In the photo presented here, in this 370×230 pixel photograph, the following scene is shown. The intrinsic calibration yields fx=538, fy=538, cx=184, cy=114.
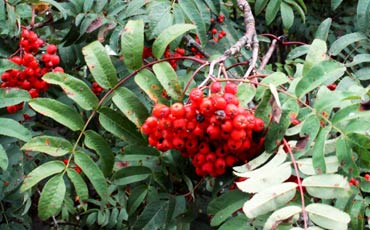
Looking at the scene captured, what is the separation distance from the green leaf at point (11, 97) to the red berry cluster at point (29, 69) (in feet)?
0.55

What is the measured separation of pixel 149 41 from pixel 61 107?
0.48 m

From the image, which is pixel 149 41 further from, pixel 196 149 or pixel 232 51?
pixel 196 149

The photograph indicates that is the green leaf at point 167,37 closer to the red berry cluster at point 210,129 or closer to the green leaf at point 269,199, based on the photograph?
the red berry cluster at point 210,129

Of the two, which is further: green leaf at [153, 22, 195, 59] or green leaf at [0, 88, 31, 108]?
green leaf at [0, 88, 31, 108]

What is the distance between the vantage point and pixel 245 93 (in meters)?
1.33

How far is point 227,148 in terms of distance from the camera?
127cm

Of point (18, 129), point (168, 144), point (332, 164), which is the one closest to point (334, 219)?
point (332, 164)

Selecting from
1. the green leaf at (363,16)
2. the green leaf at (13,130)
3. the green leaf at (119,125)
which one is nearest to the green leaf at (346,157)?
the green leaf at (119,125)

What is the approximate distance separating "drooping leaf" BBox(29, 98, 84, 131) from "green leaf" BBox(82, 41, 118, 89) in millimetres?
121

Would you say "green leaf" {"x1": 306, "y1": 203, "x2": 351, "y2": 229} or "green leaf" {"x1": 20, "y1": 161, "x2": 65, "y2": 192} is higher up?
"green leaf" {"x1": 306, "y1": 203, "x2": 351, "y2": 229}

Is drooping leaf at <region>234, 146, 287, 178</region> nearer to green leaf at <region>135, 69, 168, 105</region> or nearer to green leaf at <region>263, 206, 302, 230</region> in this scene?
green leaf at <region>263, 206, 302, 230</region>

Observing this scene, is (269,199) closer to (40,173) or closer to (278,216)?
(278,216)

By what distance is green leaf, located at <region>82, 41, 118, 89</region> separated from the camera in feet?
5.00

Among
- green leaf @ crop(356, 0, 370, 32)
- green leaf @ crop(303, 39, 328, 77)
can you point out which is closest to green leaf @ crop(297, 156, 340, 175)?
green leaf @ crop(303, 39, 328, 77)
